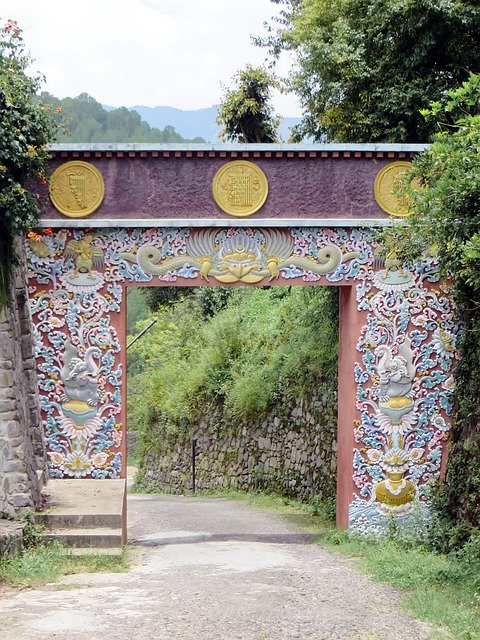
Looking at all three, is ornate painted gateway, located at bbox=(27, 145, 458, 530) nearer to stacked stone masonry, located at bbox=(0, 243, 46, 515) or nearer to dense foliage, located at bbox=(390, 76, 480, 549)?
dense foliage, located at bbox=(390, 76, 480, 549)

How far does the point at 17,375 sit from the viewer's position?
9477mm

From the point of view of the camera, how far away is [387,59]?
14.9 meters

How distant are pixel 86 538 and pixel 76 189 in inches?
140

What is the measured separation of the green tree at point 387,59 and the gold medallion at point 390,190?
4.06 meters

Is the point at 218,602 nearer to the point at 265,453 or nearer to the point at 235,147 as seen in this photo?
the point at 235,147

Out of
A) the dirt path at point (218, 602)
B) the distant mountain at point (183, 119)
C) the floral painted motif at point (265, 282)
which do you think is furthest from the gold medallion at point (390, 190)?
the distant mountain at point (183, 119)

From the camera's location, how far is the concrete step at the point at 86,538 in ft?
29.8

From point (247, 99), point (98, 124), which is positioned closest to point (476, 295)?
point (247, 99)

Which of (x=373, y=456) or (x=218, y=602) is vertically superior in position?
(x=373, y=456)

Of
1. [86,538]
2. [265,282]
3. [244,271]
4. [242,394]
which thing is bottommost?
[86,538]

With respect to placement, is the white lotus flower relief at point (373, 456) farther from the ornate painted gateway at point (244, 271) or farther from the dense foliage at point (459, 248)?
the dense foliage at point (459, 248)

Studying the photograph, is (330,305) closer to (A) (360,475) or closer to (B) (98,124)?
(A) (360,475)

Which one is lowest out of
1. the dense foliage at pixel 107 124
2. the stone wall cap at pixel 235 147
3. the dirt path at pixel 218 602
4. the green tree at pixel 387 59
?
the dirt path at pixel 218 602

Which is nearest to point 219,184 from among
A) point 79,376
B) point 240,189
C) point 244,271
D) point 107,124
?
point 240,189
